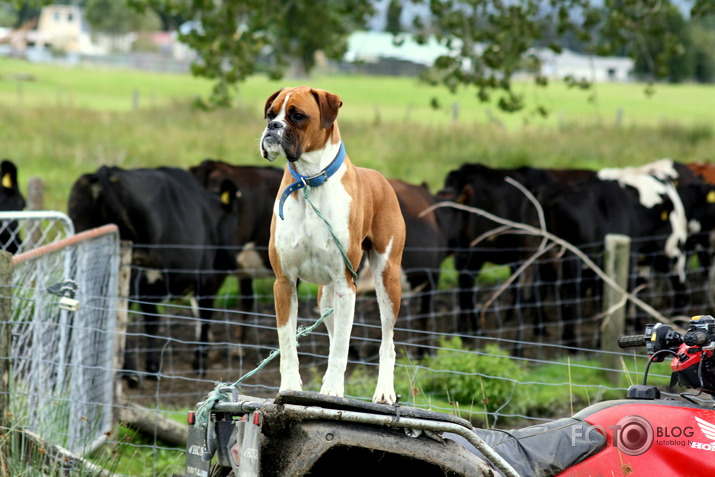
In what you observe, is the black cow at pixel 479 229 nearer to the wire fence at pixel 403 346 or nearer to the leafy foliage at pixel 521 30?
the wire fence at pixel 403 346

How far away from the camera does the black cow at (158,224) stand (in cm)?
789

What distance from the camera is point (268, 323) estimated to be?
9883mm

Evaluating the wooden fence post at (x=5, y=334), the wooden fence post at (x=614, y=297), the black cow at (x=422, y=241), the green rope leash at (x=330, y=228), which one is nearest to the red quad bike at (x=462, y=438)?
the green rope leash at (x=330, y=228)

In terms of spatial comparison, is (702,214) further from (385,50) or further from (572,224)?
(385,50)

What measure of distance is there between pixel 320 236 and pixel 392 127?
21.0 m

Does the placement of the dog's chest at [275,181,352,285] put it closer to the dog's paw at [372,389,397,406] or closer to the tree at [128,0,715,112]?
the dog's paw at [372,389,397,406]

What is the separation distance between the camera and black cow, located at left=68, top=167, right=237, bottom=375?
7.89 meters

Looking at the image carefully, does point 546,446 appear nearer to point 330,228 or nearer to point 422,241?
point 330,228

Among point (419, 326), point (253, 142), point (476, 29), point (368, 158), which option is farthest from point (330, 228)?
point (368, 158)

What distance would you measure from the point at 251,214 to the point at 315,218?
728 cm

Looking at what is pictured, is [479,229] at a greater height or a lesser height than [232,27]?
lesser

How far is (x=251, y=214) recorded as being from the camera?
9.80 meters

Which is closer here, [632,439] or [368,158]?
[632,439]

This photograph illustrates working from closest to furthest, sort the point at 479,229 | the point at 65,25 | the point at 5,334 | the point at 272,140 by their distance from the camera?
1. the point at 272,140
2. the point at 5,334
3. the point at 479,229
4. the point at 65,25
